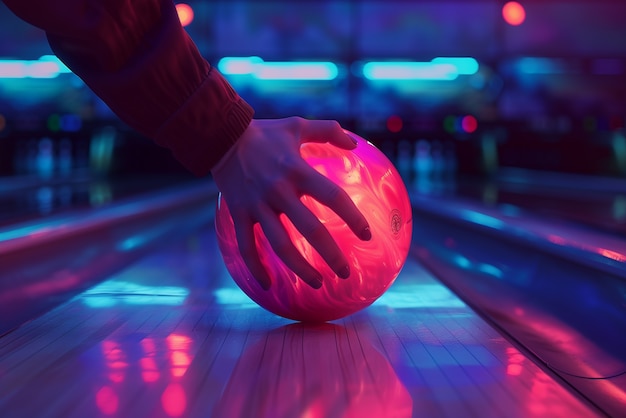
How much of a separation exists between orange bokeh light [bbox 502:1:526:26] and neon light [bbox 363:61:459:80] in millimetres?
752

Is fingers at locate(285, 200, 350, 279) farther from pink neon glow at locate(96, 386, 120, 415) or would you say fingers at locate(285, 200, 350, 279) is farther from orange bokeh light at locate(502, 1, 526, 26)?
orange bokeh light at locate(502, 1, 526, 26)

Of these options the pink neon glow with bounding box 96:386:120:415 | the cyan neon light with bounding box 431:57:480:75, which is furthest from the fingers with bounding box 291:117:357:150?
the cyan neon light with bounding box 431:57:480:75

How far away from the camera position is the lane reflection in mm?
839

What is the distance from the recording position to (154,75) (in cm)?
95

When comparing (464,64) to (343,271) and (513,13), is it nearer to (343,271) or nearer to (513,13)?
(513,13)

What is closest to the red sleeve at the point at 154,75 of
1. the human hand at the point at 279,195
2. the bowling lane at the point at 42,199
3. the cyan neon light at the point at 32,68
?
the human hand at the point at 279,195

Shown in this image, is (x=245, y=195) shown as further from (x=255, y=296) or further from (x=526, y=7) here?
(x=526, y=7)

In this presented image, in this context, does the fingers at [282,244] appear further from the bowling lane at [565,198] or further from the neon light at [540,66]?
the neon light at [540,66]

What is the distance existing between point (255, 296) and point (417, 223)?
8.20 ft

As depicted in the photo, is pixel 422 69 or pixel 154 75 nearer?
pixel 154 75

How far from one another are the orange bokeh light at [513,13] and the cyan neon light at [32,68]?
4407mm

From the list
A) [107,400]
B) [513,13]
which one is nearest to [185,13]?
[513,13]

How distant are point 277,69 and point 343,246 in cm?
648

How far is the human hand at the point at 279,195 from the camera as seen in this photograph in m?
0.98
